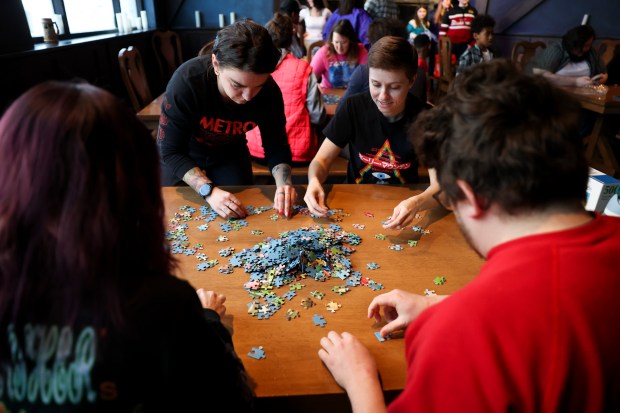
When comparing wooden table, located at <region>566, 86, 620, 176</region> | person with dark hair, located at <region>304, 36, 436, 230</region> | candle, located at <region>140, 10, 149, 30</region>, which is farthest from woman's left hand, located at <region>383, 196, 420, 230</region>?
candle, located at <region>140, 10, 149, 30</region>

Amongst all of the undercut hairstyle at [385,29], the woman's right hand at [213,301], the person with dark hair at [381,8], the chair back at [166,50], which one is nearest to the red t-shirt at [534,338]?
the woman's right hand at [213,301]

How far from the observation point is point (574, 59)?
486 cm

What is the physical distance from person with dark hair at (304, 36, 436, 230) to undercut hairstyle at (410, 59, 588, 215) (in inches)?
42.0

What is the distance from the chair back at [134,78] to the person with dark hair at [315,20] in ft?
9.95

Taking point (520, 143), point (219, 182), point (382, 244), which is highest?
point (520, 143)

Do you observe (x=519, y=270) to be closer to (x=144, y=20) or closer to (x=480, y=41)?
(x=480, y=41)

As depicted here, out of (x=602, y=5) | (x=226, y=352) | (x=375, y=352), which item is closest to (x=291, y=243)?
(x=375, y=352)

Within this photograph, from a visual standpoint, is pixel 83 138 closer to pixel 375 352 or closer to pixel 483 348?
pixel 483 348

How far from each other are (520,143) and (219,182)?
1.97m

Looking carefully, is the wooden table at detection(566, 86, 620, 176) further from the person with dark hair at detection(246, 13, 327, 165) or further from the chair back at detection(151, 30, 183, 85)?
the chair back at detection(151, 30, 183, 85)

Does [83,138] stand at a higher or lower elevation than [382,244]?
higher

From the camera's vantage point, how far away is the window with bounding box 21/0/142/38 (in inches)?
170

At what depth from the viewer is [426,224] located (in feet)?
6.04

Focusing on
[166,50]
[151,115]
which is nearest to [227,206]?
[151,115]
